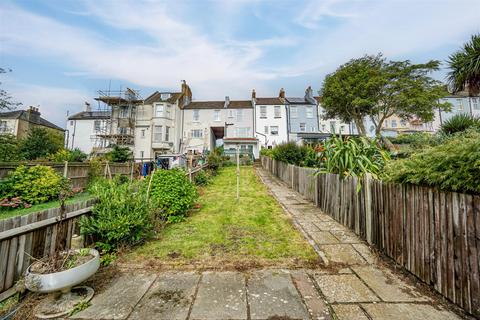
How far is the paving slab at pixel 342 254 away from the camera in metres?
3.66

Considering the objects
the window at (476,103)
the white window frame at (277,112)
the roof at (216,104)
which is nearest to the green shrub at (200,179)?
the roof at (216,104)

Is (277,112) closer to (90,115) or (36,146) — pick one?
(36,146)

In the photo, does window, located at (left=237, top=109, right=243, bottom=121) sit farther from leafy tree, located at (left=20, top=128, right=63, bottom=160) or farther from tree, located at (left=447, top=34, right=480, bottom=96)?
tree, located at (left=447, top=34, right=480, bottom=96)

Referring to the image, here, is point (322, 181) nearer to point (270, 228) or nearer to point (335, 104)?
point (270, 228)

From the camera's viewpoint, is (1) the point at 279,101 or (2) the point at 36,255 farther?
(1) the point at 279,101

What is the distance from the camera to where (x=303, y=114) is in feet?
100

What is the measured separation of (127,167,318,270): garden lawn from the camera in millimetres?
3588

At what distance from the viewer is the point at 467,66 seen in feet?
27.0

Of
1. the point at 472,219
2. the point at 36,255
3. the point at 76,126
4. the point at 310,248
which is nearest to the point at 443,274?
the point at 472,219

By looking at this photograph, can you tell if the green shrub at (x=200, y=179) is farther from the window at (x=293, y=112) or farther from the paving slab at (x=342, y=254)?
the window at (x=293, y=112)

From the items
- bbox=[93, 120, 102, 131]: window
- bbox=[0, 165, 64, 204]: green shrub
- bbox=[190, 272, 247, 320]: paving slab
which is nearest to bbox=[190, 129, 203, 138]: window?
bbox=[93, 120, 102, 131]: window

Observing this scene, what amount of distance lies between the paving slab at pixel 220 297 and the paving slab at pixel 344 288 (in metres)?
1.16

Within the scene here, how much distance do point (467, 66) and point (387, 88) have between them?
43.6ft

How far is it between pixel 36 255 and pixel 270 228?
4.51 m
